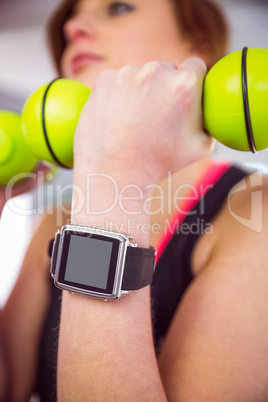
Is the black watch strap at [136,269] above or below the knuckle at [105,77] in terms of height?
below

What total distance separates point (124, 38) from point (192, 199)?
461 mm

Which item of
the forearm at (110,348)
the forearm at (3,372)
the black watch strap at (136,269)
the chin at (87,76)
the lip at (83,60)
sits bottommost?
the forearm at (3,372)

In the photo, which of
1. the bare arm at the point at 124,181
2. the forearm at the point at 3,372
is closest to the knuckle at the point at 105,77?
the bare arm at the point at 124,181

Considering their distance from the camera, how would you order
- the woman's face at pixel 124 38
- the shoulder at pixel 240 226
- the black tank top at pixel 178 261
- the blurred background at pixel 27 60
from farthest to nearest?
the blurred background at pixel 27 60 < the woman's face at pixel 124 38 < the black tank top at pixel 178 261 < the shoulder at pixel 240 226

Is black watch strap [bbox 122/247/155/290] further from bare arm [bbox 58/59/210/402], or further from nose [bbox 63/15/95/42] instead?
nose [bbox 63/15/95/42]

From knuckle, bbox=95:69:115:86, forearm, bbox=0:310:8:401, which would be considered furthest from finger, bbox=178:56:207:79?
forearm, bbox=0:310:8:401

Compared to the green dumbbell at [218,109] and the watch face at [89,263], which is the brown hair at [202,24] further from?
the watch face at [89,263]

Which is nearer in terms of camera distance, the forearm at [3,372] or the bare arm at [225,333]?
the bare arm at [225,333]

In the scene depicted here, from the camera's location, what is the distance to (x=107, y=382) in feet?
1.54

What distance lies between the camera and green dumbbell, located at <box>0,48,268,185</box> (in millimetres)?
472

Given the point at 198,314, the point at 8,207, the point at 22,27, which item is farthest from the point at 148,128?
the point at 22,27

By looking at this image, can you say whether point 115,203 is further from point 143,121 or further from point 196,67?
point 196,67

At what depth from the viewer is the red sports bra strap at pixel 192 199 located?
79 cm

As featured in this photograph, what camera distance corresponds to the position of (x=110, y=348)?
48cm
